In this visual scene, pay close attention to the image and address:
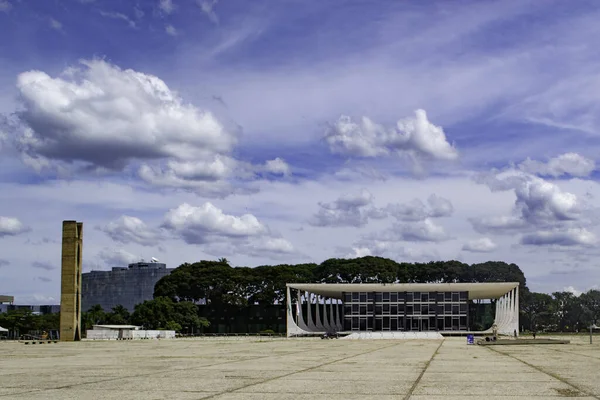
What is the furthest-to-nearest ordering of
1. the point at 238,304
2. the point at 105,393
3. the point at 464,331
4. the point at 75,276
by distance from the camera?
the point at 238,304 < the point at 464,331 < the point at 75,276 < the point at 105,393

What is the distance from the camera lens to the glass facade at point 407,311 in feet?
389

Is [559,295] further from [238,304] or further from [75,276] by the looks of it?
[75,276]

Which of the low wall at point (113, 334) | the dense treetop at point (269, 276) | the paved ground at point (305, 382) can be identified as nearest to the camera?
the paved ground at point (305, 382)

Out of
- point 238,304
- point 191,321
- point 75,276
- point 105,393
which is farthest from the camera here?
point 238,304

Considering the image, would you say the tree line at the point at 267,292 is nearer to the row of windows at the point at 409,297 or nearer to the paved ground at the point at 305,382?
the row of windows at the point at 409,297

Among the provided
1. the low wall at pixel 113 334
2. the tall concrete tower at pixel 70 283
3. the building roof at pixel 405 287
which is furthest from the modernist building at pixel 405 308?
the tall concrete tower at pixel 70 283

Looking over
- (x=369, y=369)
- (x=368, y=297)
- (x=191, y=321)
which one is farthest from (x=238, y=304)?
(x=369, y=369)

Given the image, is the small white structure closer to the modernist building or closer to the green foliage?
the green foliage

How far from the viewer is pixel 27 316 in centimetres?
11725

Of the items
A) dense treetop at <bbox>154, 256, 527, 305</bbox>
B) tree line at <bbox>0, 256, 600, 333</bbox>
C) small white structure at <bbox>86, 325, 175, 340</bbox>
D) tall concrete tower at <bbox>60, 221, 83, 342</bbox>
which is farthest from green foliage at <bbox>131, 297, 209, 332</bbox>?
tall concrete tower at <bbox>60, 221, 83, 342</bbox>

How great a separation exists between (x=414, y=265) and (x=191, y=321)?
55.3 m

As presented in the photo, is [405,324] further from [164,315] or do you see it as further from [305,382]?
[305,382]

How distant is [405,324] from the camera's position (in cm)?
11875

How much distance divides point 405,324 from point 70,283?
57618mm
